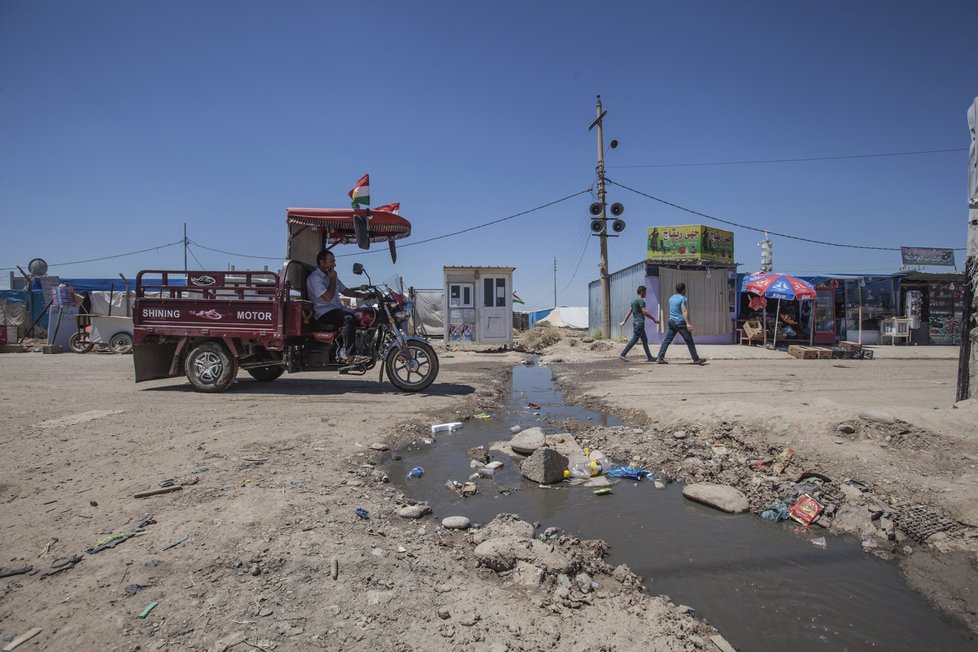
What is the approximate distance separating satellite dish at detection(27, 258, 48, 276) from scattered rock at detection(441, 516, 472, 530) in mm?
26262

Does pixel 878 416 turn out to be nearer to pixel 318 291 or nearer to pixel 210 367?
pixel 318 291

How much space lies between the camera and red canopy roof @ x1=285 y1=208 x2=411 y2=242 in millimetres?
7422

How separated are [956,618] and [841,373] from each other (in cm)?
907

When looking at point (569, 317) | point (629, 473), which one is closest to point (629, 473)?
point (629, 473)

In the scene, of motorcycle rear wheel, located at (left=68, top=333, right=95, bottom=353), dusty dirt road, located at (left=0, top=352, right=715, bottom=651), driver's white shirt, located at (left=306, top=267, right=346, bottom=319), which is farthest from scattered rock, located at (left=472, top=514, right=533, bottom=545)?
motorcycle rear wheel, located at (left=68, top=333, right=95, bottom=353)

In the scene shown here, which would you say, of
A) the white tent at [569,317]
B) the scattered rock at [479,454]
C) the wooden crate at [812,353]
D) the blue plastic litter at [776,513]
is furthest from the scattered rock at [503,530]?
the white tent at [569,317]

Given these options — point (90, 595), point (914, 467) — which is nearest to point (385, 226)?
point (90, 595)

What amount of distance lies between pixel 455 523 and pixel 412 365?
463 centimetres

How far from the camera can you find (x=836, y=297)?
18.0 metres

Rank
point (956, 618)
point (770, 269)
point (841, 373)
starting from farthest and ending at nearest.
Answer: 1. point (770, 269)
2. point (841, 373)
3. point (956, 618)

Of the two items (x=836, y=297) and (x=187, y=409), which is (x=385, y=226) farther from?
(x=836, y=297)

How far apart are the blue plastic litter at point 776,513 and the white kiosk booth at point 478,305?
1336cm

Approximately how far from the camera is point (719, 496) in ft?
11.9

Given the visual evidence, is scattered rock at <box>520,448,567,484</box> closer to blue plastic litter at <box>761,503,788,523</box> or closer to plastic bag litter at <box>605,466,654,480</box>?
plastic bag litter at <box>605,466,654,480</box>
